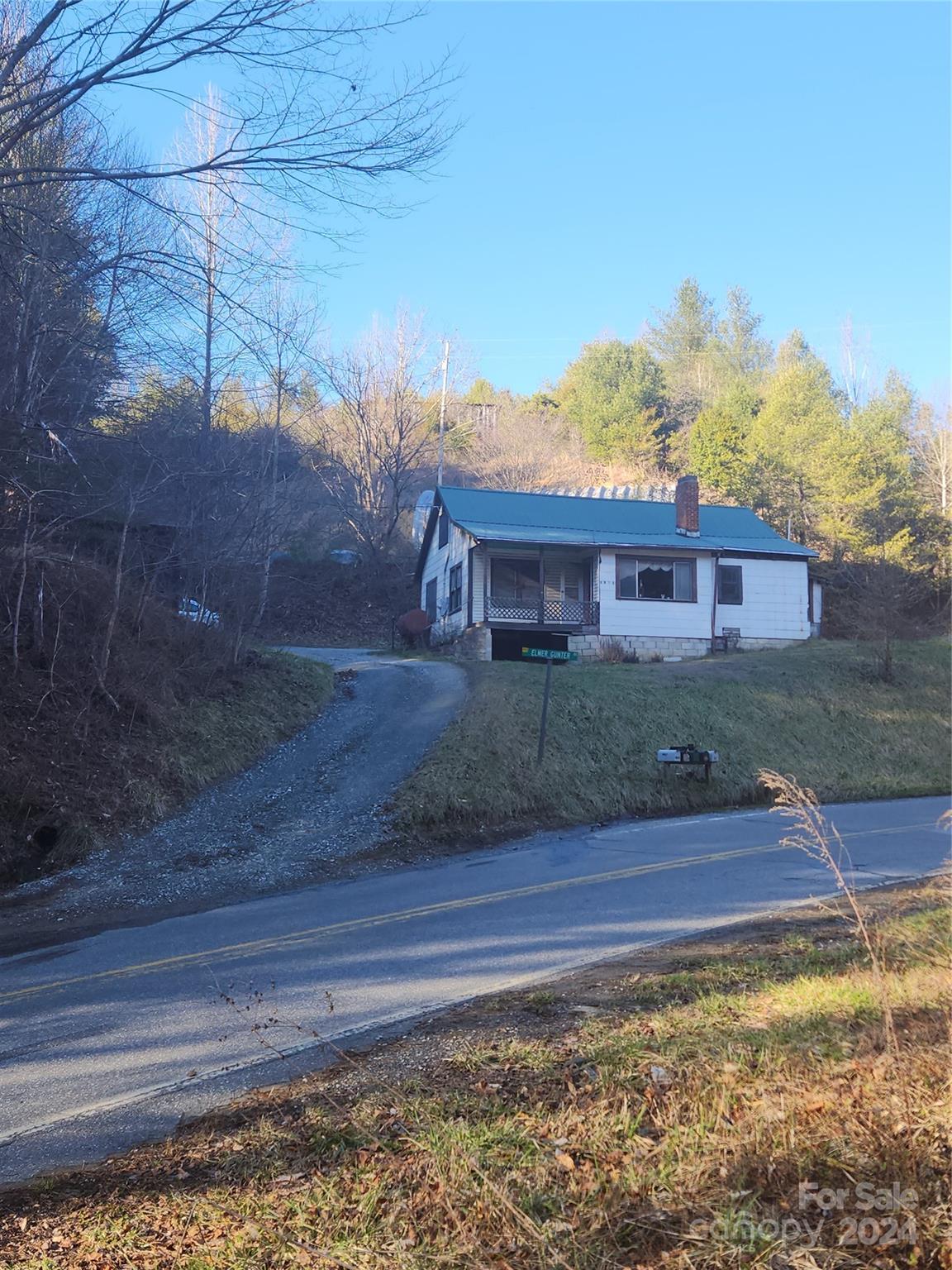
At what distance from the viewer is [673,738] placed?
824 inches

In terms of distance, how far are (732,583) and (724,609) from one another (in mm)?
947

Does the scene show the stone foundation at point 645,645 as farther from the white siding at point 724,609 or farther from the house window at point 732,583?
the house window at point 732,583

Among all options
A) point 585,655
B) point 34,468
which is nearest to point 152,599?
point 34,468

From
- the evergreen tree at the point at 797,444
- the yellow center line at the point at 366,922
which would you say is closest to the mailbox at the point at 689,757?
the yellow center line at the point at 366,922

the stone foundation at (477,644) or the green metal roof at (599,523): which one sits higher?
the green metal roof at (599,523)

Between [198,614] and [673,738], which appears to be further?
[198,614]

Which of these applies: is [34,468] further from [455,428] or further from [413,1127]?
[455,428]

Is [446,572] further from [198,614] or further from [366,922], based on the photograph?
[366,922]

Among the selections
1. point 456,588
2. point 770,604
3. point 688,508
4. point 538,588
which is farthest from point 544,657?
point 770,604

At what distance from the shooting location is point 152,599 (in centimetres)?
1941

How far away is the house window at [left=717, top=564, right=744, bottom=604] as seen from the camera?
107 ft

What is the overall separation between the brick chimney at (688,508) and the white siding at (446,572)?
7.28 metres

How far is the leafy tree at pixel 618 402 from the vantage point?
5956 cm

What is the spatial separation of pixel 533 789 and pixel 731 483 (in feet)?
110
